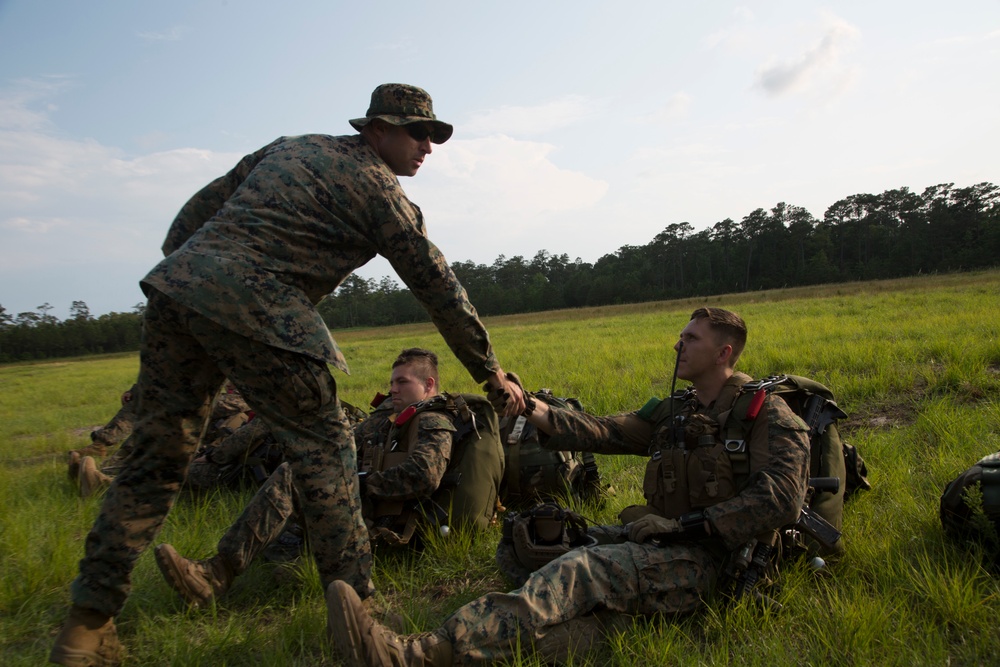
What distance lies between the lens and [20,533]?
14.2ft

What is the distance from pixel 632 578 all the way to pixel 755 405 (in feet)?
3.39

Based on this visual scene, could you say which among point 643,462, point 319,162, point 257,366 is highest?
point 319,162

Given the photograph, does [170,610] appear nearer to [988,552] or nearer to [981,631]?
[981,631]

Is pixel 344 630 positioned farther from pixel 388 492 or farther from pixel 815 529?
pixel 815 529

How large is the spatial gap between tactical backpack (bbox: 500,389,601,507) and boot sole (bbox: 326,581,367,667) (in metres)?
2.46

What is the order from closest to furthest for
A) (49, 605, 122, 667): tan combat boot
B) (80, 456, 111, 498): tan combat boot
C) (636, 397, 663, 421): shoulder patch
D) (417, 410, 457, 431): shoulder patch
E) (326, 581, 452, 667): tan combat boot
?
(326, 581, 452, 667): tan combat boot
(49, 605, 122, 667): tan combat boot
(636, 397, 663, 421): shoulder patch
(417, 410, 457, 431): shoulder patch
(80, 456, 111, 498): tan combat boot

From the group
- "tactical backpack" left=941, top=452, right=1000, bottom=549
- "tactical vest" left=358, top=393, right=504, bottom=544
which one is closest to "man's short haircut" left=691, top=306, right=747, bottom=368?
"tactical backpack" left=941, top=452, right=1000, bottom=549

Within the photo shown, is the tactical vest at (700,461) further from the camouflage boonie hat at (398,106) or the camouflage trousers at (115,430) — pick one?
the camouflage trousers at (115,430)

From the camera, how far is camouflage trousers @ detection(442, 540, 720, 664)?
261 cm

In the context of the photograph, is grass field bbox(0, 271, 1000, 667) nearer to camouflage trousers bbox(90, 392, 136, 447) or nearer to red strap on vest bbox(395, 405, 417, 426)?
camouflage trousers bbox(90, 392, 136, 447)

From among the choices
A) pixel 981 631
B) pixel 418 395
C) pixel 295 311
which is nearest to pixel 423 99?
pixel 295 311

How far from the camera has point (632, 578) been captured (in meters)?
2.89

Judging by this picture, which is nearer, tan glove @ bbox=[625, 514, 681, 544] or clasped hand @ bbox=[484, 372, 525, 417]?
tan glove @ bbox=[625, 514, 681, 544]

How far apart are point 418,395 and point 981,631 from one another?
3378mm
